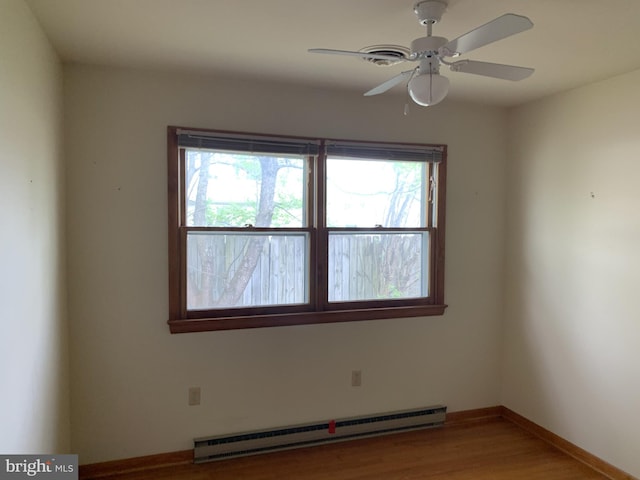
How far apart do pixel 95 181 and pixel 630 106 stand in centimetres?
321

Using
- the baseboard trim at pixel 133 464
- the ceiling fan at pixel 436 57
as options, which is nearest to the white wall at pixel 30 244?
the baseboard trim at pixel 133 464

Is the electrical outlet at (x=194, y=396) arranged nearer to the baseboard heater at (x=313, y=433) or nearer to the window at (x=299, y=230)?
the baseboard heater at (x=313, y=433)

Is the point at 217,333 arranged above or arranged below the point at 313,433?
above

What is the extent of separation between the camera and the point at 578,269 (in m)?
2.94

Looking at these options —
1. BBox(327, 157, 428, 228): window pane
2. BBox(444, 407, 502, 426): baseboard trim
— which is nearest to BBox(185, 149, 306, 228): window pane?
BBox(327, 157, 428, 228): window pane

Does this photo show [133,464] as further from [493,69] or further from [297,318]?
[493,69]

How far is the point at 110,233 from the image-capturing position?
8.64 ft

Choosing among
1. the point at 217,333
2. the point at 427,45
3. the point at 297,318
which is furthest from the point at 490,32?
the point at 217,333

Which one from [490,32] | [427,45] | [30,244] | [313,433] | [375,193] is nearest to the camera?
[490,32]

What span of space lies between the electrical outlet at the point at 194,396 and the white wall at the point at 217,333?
0.04 metres

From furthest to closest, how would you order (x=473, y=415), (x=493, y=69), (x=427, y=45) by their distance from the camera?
(x=473, y=415) < (x=493, y=69) < (x=427, y=45)

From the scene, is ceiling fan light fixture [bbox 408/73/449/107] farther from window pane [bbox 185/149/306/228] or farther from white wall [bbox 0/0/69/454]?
white wall [bbox 0/0/69/454]

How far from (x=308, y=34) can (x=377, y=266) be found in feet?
5.66

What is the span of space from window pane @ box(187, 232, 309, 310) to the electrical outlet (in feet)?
1.72
